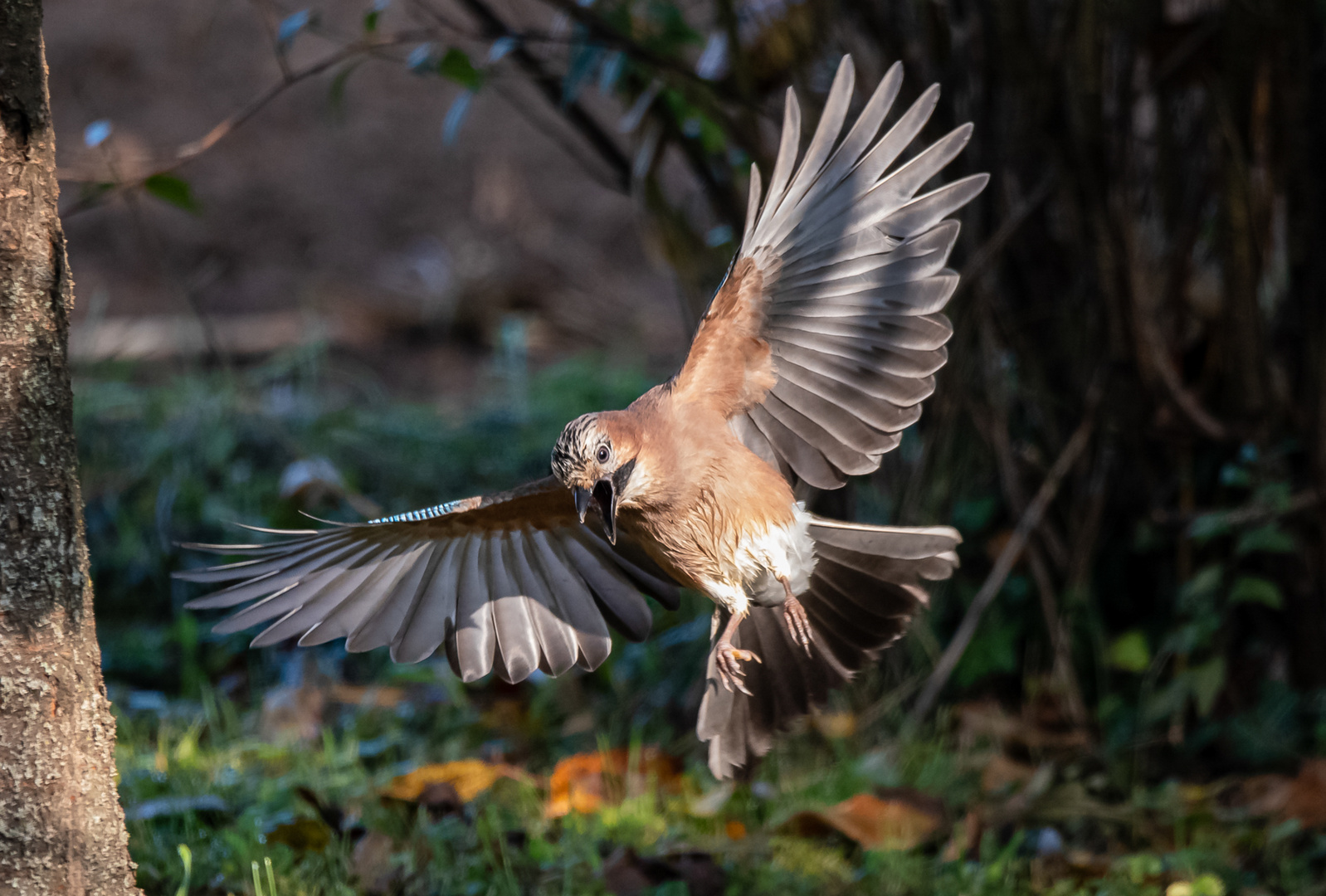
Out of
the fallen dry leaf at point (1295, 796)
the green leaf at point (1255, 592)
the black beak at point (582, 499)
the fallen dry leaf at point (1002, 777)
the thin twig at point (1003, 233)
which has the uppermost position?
the thin twig at point (1003, 233)

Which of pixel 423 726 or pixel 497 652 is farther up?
pixel 497 652

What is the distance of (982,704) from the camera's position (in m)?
3.89

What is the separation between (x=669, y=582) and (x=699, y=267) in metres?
1.45

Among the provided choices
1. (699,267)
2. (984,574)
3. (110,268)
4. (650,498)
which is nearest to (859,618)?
(650,498)

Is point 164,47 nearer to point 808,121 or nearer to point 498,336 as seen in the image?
point 498,336

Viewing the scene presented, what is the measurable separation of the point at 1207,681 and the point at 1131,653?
0.25 metres

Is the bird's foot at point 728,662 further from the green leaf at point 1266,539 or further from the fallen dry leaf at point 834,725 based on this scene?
the green leaf at point 1266,539

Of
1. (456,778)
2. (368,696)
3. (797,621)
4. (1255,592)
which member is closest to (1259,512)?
(1255,592)

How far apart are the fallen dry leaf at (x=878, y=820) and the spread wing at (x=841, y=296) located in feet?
2.80

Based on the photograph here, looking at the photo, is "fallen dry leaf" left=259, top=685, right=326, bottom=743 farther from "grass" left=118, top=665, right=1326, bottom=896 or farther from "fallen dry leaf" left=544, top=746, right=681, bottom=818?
"fallen dry leaf" left=544, top=746, right=681, bottom=818

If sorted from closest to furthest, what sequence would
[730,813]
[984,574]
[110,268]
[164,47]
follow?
1. [730,813]
2. [984,574]
3. [110,268]
4. [164,47]

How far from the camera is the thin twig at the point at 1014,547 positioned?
371 cm

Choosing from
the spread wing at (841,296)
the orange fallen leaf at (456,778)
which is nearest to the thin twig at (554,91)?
the spread wing at (841,296)

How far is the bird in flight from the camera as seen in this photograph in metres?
2.50
